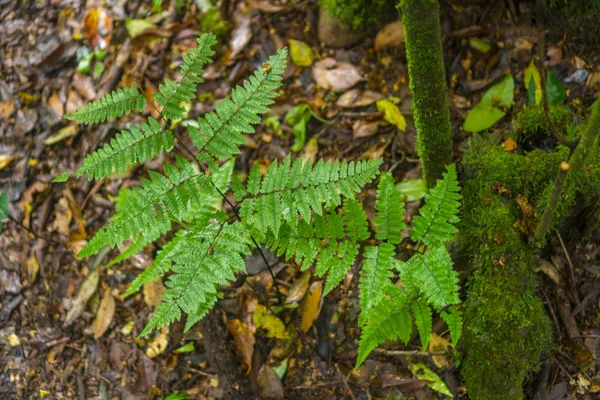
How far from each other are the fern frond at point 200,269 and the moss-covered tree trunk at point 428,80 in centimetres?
109

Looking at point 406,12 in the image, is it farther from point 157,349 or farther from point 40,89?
point 40,89

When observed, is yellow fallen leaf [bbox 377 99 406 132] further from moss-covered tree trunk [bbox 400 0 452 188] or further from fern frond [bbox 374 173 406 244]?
fern frond [bbox 374 173 406 244]

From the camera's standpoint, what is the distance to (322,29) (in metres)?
3.76

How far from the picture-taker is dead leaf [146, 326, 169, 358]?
11.1ft

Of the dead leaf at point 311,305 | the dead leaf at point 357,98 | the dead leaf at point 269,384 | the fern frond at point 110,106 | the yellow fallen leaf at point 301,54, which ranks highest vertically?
the fern frond at point 110,106

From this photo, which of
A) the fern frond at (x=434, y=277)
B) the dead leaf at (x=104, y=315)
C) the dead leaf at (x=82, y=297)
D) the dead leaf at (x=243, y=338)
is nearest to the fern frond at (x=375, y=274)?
the fern frond at (x=434, y=277)

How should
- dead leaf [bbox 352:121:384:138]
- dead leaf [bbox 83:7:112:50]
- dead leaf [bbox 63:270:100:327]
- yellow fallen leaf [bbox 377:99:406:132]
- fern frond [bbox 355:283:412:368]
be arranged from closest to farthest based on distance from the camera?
1. fern frond [bbox 355:283:412:368]
2. yellow fallen leaf [bbox 377:99:406:132]
3. dead leaf [bbox 352:121:384:138]
4. dead leaf [bbox 63:270:100:327]
5. dead leaf [bbox 83:7:112:50]

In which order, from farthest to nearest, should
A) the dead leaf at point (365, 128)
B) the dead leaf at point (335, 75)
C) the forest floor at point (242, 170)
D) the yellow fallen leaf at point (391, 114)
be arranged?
the dead leaf at point (335, 75)
the dead leaf at point (365, 128)
the yellow fallen leaf at point (391, 114)
the forest floor at point (242, 170)

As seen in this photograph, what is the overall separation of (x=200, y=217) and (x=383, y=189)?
972mm

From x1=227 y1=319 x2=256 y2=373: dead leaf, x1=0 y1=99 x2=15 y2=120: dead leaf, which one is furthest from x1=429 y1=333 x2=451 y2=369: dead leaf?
x1=0 y1=99 x2=15 y2=120: dead leaf

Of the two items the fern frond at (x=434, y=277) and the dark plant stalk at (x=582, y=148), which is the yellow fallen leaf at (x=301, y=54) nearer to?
the fern frond at (x=434, y=277)

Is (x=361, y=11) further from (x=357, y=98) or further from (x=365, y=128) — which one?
(x=365, y=128)

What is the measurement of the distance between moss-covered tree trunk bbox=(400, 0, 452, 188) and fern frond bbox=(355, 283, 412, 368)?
785 millimetres

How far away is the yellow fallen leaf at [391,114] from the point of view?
333 centimetres
